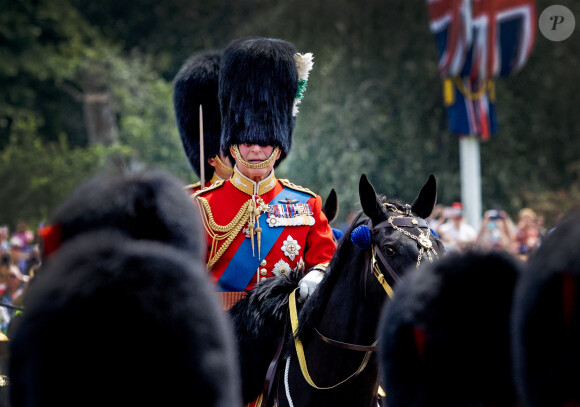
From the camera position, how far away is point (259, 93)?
5246mm

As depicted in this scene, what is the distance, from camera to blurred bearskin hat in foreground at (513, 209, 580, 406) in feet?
6.97

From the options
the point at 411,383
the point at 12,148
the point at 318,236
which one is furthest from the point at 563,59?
the point at 411,383

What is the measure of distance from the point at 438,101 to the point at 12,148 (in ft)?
30.8

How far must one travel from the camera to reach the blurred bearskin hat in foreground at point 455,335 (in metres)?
2.43

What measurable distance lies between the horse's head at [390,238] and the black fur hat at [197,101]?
2.24 meters

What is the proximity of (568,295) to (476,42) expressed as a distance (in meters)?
16.2

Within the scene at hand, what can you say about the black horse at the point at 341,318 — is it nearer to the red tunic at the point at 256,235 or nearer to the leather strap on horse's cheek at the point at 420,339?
the red tunic at the point at 256,235

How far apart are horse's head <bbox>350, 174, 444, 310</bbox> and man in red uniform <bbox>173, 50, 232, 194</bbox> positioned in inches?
83.3

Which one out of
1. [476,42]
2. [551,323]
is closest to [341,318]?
[551,323]

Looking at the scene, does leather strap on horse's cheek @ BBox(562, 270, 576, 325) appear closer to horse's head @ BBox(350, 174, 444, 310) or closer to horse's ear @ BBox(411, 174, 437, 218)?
horse's head @ BBox(350, 174, 444, 310)

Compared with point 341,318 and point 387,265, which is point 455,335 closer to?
point 387,265

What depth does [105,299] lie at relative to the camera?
94.7 inches

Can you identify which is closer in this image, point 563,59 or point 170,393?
point 170,393

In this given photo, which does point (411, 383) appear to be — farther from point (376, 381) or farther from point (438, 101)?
point (438, 101)
